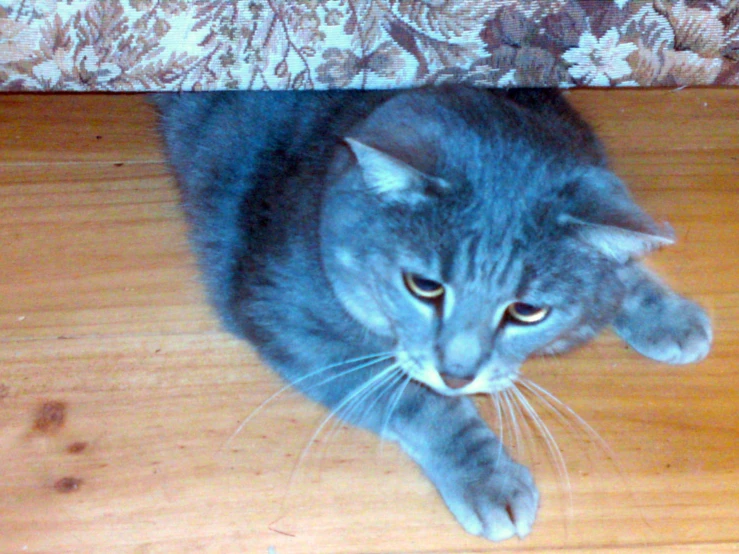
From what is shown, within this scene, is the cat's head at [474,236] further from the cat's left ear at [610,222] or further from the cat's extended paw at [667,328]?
the cat's extended paw at [667,328]

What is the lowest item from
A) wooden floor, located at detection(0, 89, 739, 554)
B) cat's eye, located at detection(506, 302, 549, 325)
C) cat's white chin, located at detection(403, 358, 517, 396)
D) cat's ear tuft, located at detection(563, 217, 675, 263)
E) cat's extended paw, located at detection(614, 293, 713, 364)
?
wooden floor, located at detection(0, 89, 739, 554)

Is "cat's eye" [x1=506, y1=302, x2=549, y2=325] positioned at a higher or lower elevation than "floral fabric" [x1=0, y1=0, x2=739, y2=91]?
lower

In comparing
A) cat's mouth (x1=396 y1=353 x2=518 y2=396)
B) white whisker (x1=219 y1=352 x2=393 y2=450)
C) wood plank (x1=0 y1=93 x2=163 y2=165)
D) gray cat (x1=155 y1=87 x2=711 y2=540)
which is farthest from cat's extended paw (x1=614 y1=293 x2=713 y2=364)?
wood plank (x1=0 y1=93 x2=163 y2=165)

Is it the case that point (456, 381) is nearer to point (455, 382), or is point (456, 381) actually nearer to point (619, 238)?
point (455, 382)

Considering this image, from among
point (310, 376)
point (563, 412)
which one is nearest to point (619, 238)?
point (563, 412)

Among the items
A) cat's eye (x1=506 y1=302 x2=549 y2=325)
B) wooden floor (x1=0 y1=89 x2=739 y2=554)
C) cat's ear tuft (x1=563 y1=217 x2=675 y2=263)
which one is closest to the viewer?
cat's ear tuft (x1=563 y1=217 x2=675 y2=263)

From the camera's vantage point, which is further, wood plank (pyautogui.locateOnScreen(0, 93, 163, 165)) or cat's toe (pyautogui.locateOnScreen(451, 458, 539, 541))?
wood plank (pyautogui.locateOnScreen(0, 93, 163, 165))

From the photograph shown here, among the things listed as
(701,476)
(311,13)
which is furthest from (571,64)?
(701,476)

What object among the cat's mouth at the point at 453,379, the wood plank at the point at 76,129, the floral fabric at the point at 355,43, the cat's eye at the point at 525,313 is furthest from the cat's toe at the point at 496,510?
the wood plank at the point at 76,129

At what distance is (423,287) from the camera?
3.13 ft

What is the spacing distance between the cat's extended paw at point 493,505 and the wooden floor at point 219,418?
24 millimetres

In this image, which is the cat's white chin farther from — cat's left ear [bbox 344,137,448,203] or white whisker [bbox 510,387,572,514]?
cat's left ear [bbox 344,137,448,203]

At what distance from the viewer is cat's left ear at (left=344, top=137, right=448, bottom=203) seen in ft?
2.79

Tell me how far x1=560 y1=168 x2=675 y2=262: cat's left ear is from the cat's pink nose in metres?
0.23
